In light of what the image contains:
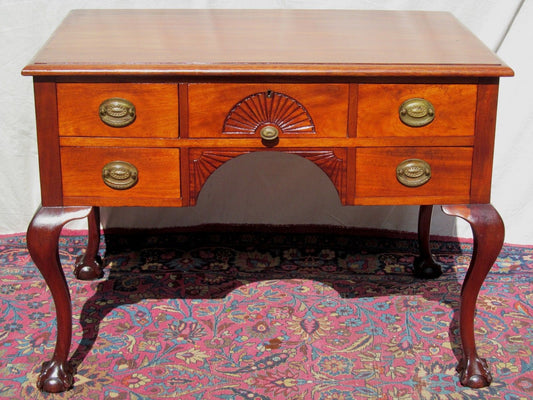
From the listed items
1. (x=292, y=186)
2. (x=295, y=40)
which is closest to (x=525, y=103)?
(x=292, y=186)

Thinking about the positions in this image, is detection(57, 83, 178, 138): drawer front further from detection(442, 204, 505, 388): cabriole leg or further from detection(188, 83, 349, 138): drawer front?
detection(442, 204, 505, 388): cabriole leg

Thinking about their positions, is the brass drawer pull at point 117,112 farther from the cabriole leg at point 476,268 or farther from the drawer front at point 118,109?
the cabriole leg at point 476,268

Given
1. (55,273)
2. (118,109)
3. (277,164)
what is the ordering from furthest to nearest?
1. (277,164)
2. (55,273)
3. (118,109)

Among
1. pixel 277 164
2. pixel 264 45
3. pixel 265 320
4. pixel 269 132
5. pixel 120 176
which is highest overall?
pixel 264 45

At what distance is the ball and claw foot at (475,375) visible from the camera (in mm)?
2180

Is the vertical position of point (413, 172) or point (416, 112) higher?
point (416, 112)

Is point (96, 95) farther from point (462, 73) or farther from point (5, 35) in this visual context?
point (5, 35)

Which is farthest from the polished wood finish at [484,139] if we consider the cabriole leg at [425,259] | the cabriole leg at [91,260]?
the cabriole leg at [91,260]

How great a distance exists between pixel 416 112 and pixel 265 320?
2.90ft

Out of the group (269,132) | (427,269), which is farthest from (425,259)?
(269,132)

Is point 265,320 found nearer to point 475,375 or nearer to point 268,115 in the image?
point 475,375

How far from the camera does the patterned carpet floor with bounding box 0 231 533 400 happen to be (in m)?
2.20

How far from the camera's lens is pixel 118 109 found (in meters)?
1.96

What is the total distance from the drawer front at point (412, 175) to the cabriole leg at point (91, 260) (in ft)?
3.62
